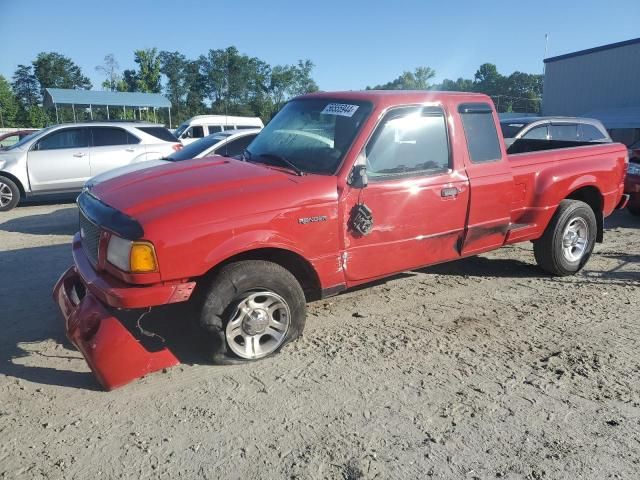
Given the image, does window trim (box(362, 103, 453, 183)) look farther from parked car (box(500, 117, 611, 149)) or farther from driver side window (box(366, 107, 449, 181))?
parked car (box(500, 117, 611, 149))

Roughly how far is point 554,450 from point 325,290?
73.1 inches

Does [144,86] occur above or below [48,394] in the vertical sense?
above

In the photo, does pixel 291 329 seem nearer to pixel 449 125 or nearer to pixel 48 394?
pixel 48 394

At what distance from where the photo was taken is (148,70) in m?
63.0

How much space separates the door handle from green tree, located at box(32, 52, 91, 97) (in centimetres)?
7794

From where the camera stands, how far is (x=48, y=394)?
3.26 m

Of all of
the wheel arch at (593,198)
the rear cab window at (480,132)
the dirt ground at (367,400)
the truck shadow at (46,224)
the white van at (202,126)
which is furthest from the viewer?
the white van at (202,126)

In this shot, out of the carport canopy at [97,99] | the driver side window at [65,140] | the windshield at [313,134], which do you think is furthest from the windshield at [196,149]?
the carport canopy at [97,99]

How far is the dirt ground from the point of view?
2633 millimetres

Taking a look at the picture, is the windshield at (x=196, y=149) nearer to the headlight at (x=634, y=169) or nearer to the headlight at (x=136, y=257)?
the headlight at (x=136, y=257)

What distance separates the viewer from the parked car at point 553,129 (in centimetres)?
919

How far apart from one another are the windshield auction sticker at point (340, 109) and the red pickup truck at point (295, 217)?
1cm

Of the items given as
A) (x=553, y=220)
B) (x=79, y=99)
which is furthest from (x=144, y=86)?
(x=553, y=220)

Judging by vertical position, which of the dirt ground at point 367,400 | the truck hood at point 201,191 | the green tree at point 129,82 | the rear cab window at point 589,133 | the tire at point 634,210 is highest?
the green tree at point 129,82
